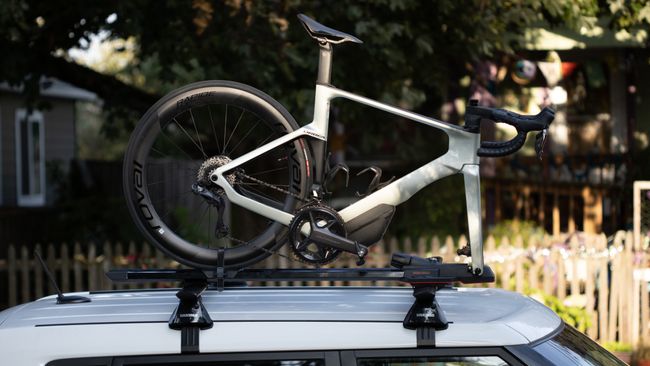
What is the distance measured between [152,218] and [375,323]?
114 centimetres

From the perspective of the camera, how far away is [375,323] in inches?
126

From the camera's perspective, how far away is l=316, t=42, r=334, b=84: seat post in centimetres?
388

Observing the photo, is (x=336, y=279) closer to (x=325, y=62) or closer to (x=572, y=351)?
(x=572, y=351)

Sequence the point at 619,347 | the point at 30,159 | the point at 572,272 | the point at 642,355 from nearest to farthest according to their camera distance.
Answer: the point at 642,355 → the point at 619,347 → the point at 572,272 → the point at 30,159

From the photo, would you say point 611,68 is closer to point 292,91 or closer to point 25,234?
point 292,91

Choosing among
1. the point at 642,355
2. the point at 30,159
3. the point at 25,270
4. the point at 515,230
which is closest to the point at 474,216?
the point at 642,355

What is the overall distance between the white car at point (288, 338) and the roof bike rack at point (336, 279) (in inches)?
0.8

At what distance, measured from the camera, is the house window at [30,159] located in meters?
21.5

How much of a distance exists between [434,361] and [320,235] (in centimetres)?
74

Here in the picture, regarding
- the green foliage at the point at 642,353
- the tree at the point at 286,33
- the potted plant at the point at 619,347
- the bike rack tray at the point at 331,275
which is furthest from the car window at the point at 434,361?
the potted plant at the point at 619,347

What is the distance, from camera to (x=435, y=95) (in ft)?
52.2

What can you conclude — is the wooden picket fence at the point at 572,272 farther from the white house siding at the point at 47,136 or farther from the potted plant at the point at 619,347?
the white house siding at the point at 47,136

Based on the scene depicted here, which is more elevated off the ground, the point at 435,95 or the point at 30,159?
the point at 435,95

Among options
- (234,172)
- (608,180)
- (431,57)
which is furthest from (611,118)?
(234,172)
